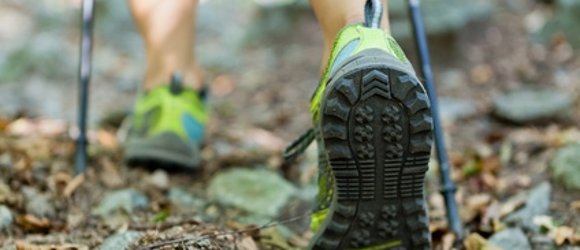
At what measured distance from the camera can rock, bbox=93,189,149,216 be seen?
1.78m

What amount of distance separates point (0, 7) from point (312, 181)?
4545 millimetres

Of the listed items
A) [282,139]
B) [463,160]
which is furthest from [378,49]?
[282,139]

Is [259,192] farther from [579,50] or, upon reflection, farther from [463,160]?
[579,50]

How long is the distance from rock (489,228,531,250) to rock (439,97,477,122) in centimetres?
165

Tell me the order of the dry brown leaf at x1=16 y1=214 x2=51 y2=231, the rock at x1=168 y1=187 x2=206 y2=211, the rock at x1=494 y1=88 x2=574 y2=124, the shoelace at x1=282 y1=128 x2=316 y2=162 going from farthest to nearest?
the rock at x1=494 y1=88 x2=574 y2=124, the rock at x1=168 y1=187 x2=206 y2=211, the dry brown leaf at x1=16 y1=214 x2=51 y2=231, the shoelace at x1=282 y1=128 x2=316 y2=162

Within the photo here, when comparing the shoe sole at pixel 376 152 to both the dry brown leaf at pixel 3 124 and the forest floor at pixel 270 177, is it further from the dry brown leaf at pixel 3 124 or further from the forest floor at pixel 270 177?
the dry brown leaf at pixel 3 124

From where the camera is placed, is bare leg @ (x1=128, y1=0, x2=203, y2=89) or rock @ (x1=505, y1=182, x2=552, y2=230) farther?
bare leg @ (x1=128, y1=0, x2=203, y2=89)

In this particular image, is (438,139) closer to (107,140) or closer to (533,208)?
(533,208)

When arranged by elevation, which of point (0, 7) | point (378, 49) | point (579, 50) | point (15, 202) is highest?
point (0, 7)

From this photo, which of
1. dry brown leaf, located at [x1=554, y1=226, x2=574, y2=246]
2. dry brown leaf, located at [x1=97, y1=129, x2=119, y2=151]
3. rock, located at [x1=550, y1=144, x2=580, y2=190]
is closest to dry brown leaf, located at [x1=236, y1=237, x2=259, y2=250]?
dry brown leaf, located at [x1=554, y1=226, x2=574, y2=246]

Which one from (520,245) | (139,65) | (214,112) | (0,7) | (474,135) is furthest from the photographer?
(0,7)

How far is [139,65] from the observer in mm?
5098

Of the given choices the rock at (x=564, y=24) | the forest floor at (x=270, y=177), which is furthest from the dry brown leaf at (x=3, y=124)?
the rock at (x=564, y=24)

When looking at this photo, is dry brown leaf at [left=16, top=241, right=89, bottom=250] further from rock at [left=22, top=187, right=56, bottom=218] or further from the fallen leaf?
the fallen leaf
